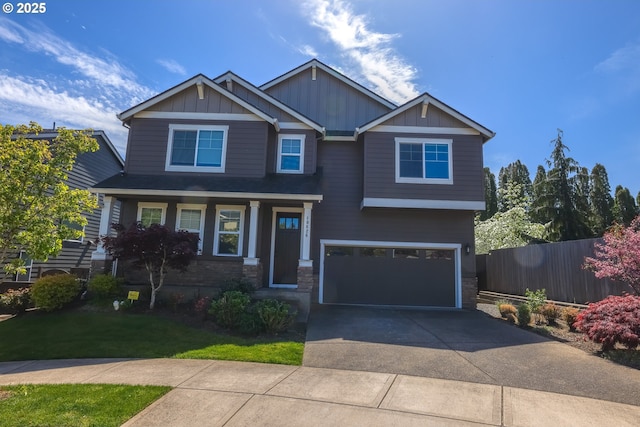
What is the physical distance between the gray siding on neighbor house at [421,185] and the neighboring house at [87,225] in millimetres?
10999

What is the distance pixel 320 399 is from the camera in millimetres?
4988

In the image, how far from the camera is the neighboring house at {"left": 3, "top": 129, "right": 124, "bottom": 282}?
15.2m

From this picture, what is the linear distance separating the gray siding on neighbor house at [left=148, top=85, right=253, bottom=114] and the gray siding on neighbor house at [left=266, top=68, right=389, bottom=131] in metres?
3.47

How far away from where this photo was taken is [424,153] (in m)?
13.4

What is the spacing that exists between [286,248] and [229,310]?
4.34 m

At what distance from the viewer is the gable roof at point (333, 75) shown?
1588 centimetres

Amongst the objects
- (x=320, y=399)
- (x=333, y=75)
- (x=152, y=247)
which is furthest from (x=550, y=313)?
(x=333, y=75)

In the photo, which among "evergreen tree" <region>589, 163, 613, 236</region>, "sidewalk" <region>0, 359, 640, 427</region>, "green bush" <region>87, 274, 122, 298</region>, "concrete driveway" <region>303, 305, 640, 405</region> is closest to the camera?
"sidewalk" <region>0, 359, 640, 427</region>

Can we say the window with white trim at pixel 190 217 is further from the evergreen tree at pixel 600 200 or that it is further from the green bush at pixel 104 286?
the evergreen tree at pixel 600 200

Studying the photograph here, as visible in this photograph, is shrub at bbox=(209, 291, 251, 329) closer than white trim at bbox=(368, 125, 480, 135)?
Yes

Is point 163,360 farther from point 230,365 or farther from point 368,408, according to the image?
point 368,408

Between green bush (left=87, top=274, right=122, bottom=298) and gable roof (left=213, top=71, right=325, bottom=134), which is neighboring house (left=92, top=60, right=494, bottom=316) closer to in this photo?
gable roof (left=213, top=71, right=325, bottom=134)

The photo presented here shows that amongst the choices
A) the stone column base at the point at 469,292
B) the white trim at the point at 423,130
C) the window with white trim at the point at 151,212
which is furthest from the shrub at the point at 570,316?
the window with white trim at the point at 151,212

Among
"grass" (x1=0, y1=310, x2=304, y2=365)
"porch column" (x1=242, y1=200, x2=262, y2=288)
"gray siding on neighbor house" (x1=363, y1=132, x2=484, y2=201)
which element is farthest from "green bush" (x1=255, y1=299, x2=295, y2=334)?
"gray siding on neighbor house" (x1=363, y1=132, x2=484, y2=201)
